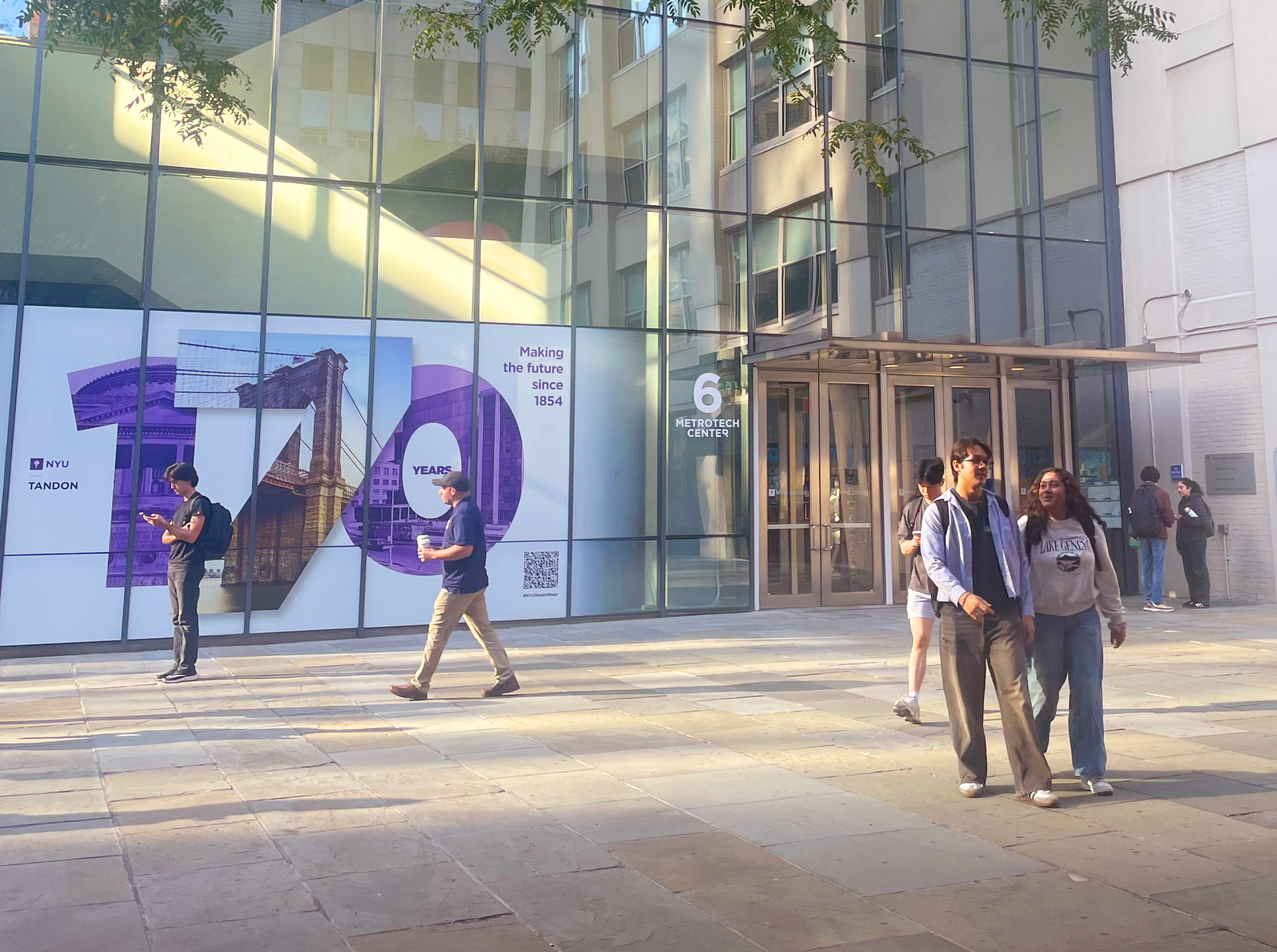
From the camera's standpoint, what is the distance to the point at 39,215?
12.6m

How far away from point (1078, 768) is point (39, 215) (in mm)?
12109

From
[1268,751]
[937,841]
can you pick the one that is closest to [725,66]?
[1268,751]

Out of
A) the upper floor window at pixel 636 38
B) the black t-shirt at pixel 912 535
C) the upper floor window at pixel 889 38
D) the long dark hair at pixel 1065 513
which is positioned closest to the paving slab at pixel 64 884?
the long dark hair at pixel 1065 513

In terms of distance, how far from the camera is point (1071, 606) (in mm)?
6172

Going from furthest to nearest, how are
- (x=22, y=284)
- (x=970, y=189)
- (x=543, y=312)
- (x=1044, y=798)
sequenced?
1. (x=970, y=189)
2. (x=543, y=312)
3. (x=22, y=284)
4. (x=1044, y=798)

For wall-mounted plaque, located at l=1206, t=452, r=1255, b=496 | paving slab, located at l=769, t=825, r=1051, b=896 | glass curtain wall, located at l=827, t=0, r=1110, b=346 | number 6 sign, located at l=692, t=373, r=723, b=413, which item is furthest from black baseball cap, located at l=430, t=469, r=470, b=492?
wall-mounted plaque, located at l=1206, t=452, r=1255, b=496

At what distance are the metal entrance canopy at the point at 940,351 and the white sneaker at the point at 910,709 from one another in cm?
698

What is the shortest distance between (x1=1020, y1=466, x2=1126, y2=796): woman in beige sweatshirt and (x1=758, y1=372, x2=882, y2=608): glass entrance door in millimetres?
9529

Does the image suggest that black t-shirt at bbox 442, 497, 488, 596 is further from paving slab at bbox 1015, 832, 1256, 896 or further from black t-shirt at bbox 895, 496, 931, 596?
paving slab at bbox 1015, 832, 1256, 896

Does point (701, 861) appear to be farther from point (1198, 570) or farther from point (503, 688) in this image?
point (1198, 570)

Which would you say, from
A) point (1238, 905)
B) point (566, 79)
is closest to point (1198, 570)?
point (566, 79)

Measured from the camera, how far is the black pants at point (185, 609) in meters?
10.1

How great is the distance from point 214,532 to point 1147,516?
12786 mm

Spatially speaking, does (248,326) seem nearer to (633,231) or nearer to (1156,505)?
(633,231)
